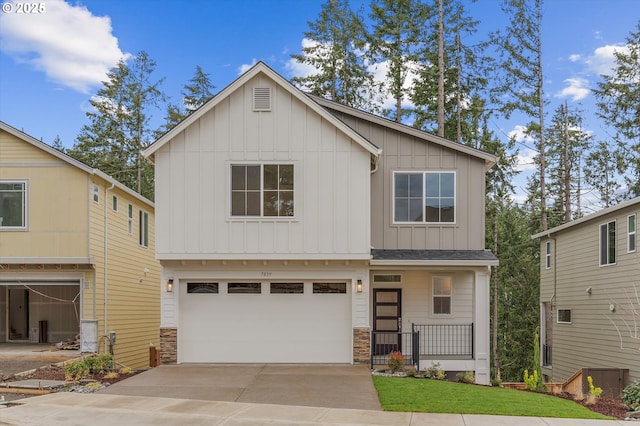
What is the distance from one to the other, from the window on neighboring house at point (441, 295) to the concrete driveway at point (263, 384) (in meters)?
2.97

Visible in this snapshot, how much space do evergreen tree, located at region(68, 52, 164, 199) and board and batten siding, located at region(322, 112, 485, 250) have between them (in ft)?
59.8

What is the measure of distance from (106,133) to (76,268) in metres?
16.8

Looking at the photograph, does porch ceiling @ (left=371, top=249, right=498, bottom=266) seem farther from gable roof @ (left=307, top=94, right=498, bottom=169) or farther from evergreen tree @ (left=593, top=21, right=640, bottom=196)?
evergreen tree @ (left=593, top=21, right=640, bottom=196)

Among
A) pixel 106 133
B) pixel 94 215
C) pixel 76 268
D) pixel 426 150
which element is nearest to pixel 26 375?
pixel 76 268

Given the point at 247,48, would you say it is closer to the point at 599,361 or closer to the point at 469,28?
the point at 469,28

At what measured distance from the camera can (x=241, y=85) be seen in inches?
572

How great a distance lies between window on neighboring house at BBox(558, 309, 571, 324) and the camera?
20.2 metres

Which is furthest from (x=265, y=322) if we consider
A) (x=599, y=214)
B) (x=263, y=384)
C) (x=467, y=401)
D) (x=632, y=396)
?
(x=599, y=214)

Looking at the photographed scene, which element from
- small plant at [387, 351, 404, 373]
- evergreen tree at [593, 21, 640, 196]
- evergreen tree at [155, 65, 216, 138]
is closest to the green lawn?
small plant at [387, 351, 404, 373]

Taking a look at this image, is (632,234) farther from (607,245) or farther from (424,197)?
(424,197)

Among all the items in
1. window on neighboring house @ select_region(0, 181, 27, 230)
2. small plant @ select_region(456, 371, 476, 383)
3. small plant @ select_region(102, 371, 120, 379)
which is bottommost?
small plant @ select_region(456, 371, 476, 383)

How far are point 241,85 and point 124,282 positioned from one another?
8533 millimetres

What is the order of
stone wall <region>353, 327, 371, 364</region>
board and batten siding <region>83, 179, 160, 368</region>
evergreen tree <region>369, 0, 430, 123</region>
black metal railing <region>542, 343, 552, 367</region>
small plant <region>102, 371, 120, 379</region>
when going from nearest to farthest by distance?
small plant <region>102, 371, 120, 379</region> → stone wall <region>353, 327, 371, 364</region> → board and batten siding <region>83, 179, 160, 368</region> → black metal railing <region>542, 343, 552, 367</region> → evergreen tree <region>369, 0, 430, 123</region>

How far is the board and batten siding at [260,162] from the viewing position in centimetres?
1433
